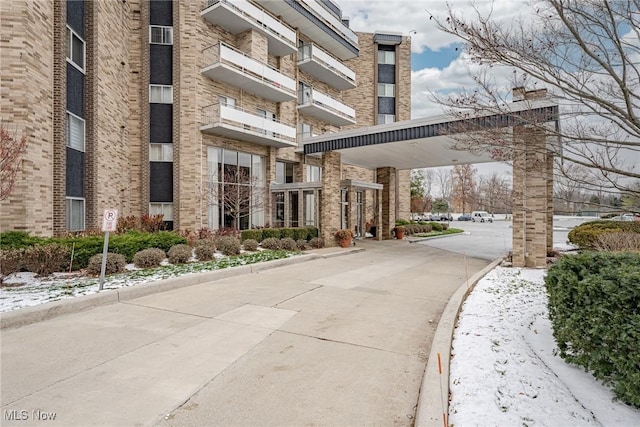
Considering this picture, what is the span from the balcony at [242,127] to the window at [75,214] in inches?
264

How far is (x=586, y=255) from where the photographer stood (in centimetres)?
421

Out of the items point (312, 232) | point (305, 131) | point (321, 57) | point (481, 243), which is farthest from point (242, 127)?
point (481, 243)

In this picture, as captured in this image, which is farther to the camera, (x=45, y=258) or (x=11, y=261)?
(x=45, y=258)

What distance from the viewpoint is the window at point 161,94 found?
18406mm

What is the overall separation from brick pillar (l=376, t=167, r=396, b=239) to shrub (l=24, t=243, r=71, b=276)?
56.2ft

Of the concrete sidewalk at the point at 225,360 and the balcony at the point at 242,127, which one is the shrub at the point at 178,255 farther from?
the balcony at the point at 242,127

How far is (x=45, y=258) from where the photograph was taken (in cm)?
857

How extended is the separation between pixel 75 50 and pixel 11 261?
9504 millimetres

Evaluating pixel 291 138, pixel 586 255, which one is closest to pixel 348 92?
pixel 291 138

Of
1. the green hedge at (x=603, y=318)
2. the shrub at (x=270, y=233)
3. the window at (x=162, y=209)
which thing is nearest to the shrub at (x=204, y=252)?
the shrub at (x=270, y=233)

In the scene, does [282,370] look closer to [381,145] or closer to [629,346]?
[629,346]

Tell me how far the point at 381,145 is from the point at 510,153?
9.79m

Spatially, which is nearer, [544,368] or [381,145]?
[544,368]

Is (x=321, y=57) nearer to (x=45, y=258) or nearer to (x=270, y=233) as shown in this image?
(x=270, y=233)
